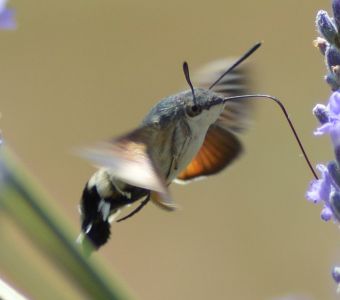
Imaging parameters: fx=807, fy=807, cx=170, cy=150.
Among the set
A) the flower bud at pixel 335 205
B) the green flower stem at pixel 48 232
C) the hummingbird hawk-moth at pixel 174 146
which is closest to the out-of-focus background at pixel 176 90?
the hummingbird hawk-moth at pixel 174 146

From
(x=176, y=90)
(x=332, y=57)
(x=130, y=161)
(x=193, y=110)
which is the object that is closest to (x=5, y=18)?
(x=130, y=161)

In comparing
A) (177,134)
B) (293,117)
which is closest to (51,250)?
(177,134)

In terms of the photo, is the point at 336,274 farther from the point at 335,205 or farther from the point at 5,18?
the point at 5,18

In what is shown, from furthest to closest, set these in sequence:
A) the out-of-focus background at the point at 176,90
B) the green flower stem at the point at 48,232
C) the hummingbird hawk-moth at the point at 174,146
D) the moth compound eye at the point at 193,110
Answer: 1. the out-of-focus background at the point at 176,90
2. the moth compound eye at the point at 193,110
3. the hummingbird hawk-moth at the point at 174,146
4. the green flower stem at the point at 48,232

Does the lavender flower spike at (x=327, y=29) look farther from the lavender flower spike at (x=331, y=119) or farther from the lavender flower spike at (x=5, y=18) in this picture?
the lavender flower spike at (x=5, y=18)

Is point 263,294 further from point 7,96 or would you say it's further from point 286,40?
point 7,96

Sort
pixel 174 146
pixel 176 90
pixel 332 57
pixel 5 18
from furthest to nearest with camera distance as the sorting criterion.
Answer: pixel 176 90, pixel 174 146, pixel 332 57, pixel 5 18
